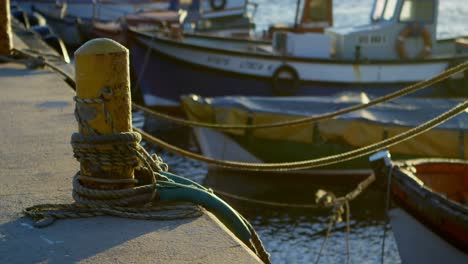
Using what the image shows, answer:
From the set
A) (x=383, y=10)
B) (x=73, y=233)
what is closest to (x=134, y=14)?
(x=383, y=10)

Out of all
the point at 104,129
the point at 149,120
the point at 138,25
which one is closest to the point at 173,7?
the point at 138,25

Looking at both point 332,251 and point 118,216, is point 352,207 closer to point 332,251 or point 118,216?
point 332,251

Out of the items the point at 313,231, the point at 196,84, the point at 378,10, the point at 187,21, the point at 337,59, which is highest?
the point at 378,10

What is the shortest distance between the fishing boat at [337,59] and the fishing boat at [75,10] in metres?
9.50

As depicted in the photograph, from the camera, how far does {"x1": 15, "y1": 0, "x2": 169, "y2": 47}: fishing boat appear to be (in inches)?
1102

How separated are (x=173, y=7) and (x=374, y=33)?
10.7 meters

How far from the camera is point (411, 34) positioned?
18.4 metres

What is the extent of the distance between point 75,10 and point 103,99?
94.0 feet

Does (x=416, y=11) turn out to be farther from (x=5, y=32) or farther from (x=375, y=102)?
(x=375, y=102)

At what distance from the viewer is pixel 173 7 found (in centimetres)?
2755

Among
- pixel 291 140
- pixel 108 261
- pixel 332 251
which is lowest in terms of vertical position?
pixel 332 251

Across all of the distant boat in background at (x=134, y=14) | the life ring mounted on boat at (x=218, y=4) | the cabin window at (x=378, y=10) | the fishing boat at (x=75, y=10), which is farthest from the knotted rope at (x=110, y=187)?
the life ring mounted on boat at (x=218, y=4)

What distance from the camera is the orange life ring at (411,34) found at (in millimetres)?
18250

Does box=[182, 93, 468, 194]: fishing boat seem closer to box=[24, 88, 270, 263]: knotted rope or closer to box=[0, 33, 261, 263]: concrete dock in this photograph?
box=[0, 33, 261, 263]: concrete dock
